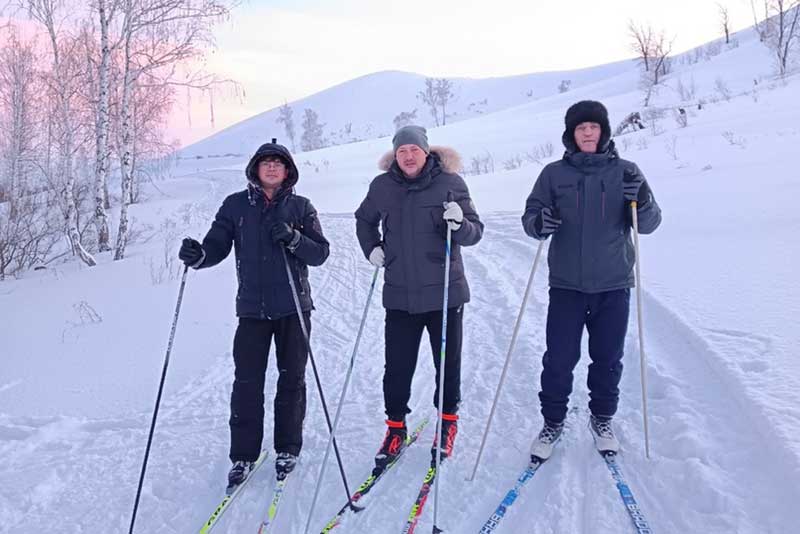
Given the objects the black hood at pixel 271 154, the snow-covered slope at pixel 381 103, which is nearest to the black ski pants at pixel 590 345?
the black hood at pixel 271 154

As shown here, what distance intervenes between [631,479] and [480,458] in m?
0.83

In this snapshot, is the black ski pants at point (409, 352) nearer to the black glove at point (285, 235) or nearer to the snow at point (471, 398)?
the snow at point (471, 398)

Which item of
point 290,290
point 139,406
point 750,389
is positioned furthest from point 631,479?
point 139,406

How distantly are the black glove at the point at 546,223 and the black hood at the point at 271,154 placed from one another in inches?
57.7

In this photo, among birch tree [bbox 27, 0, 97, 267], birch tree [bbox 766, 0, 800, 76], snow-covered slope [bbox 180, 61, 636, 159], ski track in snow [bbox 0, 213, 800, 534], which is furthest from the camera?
snow-covered slope [bbox 180, 61, 636, 159]

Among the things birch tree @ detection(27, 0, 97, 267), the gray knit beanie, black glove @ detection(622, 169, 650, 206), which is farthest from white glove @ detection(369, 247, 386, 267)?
birch tree @ detection(27, 0, 97, 267)

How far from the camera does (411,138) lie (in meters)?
3.36

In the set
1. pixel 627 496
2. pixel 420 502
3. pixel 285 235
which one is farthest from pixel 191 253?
pixel 627 496

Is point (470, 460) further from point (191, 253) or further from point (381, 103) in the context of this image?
point (381, 103)

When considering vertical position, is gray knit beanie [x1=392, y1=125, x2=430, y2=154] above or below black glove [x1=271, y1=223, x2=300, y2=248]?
above

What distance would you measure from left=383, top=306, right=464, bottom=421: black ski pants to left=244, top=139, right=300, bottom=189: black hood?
1.02 metres

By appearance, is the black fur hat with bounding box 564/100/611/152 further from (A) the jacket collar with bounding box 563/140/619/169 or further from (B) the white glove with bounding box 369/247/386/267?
(B) the white glove with bounding box 369/247/386/267

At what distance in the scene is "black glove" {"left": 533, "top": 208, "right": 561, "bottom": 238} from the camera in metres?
3.15

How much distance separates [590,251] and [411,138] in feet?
4.03
